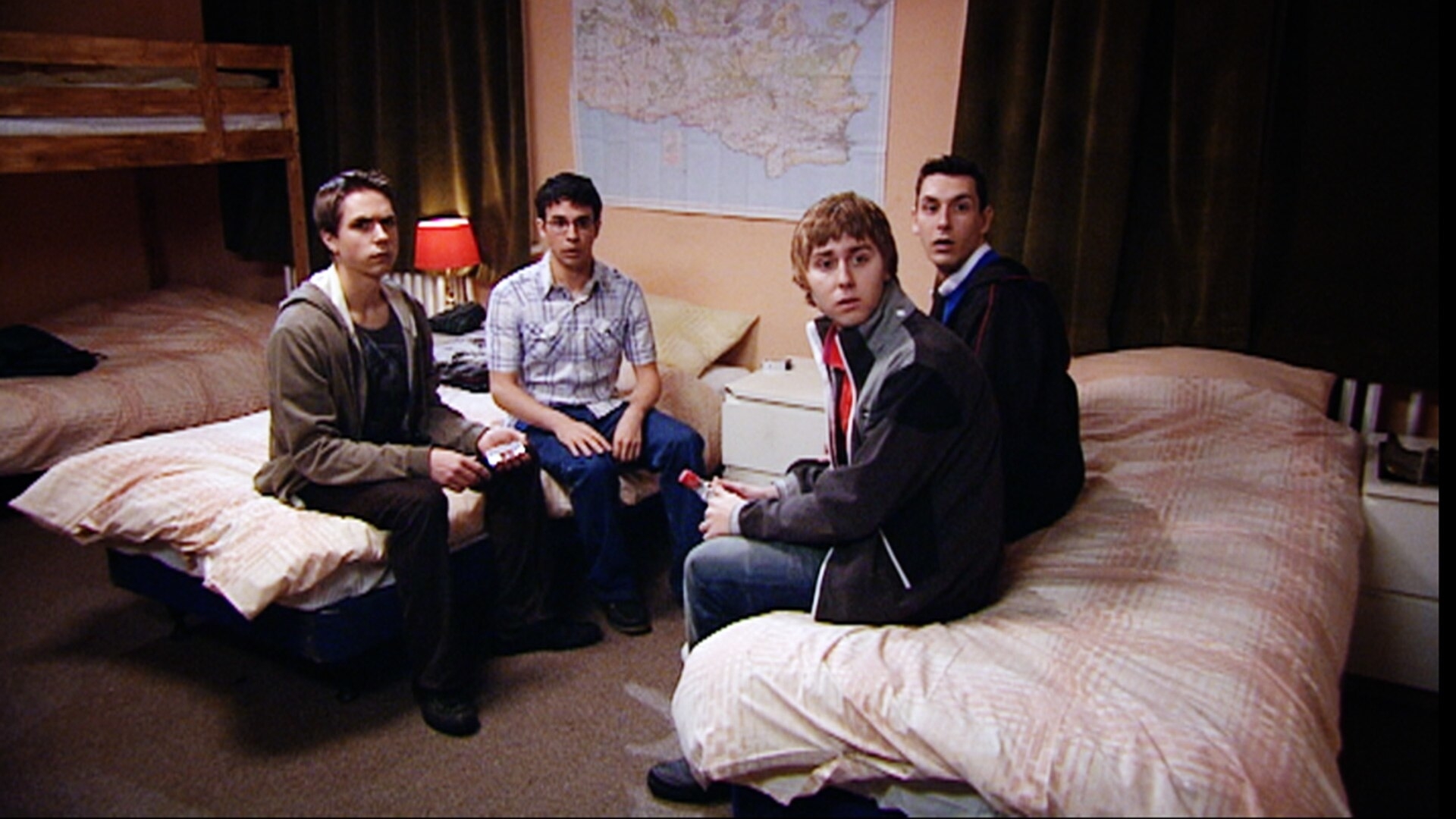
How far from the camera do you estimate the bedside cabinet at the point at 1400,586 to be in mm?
2318

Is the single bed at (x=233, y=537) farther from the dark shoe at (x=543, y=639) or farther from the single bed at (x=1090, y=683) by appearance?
the single bed at (x=1090, y=683)

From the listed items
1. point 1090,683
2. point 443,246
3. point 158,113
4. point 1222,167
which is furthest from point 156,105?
point 1090,683

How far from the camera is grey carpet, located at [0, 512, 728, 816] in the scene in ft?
6.44

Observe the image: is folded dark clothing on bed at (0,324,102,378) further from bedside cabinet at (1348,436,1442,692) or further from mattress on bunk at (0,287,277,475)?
bedside cabinet at (1348,436,1442,692)

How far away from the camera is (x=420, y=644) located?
2.21 meters

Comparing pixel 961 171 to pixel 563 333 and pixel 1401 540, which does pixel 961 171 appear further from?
pixel 1401 540

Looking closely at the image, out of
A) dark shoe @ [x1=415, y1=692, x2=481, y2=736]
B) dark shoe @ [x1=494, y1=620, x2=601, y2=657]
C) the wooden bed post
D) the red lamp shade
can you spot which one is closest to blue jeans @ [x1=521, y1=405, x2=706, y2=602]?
dark shoe @ [x1=494, y1=620, x2=601, y2=657]

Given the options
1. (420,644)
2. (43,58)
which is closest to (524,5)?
(43,58)

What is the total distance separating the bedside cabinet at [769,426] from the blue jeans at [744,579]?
3.64 feet

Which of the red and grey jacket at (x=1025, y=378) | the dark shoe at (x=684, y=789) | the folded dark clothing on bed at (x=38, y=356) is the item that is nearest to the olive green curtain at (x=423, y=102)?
the folded dark clothing on bed at (x=38, y=356)

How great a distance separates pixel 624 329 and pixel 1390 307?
1931 millimetres

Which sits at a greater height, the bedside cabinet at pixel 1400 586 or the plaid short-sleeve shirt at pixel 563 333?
the plaid short-sleeve shirt at pixel 563 333

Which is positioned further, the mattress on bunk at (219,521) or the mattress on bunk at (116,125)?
the mattress on bunk at (116,125)

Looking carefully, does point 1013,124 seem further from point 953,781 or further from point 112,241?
point 112,241
